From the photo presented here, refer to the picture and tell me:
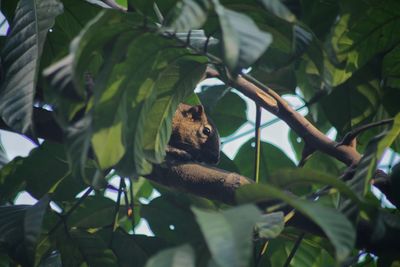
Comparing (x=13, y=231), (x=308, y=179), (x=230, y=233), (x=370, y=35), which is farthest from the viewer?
(x=370, y=35)

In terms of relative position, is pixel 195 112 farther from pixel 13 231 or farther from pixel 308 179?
pixel 308 179

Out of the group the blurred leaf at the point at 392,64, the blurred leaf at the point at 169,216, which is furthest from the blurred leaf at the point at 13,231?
the blurred leaf at the point at 392,64

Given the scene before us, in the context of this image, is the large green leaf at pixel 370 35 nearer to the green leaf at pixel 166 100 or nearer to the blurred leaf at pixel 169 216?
the green leaf at pixel 166 100

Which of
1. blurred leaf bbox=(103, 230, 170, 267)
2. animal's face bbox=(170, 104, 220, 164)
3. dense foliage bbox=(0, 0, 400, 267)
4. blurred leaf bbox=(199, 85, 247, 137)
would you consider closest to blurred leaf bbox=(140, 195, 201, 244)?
dense foliage bbox=(0, 0, 400, 267)

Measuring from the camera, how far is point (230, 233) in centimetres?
111

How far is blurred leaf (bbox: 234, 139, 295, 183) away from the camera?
→ 8.89 ft

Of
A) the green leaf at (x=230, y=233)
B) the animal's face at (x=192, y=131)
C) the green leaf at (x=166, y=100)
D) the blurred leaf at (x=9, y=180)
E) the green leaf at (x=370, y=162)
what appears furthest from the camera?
the animal's face at (x=192, y=131)

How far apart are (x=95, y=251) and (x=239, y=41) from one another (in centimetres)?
109

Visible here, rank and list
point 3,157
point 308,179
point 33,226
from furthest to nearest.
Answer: point 3,157 → point 33,226 → point 308,179

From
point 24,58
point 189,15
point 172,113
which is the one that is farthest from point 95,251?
point 189,15

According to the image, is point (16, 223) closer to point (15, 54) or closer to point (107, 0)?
point (15, 54)

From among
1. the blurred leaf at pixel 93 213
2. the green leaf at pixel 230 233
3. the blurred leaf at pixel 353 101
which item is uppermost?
the green leaf at pixel 230 233

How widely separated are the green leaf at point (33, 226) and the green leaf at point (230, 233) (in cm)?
55

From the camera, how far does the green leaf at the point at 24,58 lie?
1.61 m
